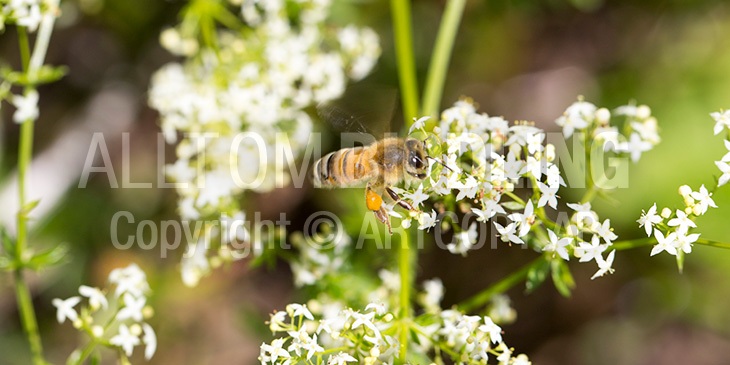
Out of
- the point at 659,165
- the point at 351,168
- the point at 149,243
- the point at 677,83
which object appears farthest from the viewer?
the point at 149,243

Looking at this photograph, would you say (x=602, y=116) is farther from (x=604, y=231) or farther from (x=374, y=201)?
(x=374, y=201)

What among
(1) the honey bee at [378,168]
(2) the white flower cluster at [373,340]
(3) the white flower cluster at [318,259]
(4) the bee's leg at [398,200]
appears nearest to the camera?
(2) the white flower cluster at [373,340]

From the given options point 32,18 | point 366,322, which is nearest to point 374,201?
point 366,322

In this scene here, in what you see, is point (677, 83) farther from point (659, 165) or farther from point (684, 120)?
point (659, 165)

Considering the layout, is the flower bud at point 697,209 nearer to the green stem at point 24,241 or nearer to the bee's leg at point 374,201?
the bee's leg at point 374,201

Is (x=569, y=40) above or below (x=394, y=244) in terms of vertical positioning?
above

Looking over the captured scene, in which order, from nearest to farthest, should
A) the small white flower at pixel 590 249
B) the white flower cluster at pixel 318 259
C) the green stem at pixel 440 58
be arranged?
1. the small white flower at pixel 590 249
2. the white flower cluster at pixel 318 259
3. the green stem at pixel 440 58

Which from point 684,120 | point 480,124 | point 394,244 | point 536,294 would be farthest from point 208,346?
point 684,120

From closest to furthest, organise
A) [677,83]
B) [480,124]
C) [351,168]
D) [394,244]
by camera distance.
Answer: [480,124]
[351,168]
[394,244]
[677,83]

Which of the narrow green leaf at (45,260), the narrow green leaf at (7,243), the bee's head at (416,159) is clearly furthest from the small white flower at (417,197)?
the narrow green leaf at (7,243)

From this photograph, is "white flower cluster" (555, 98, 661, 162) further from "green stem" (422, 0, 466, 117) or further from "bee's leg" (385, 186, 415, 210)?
"green stem" (422, 0, 466, 117)
